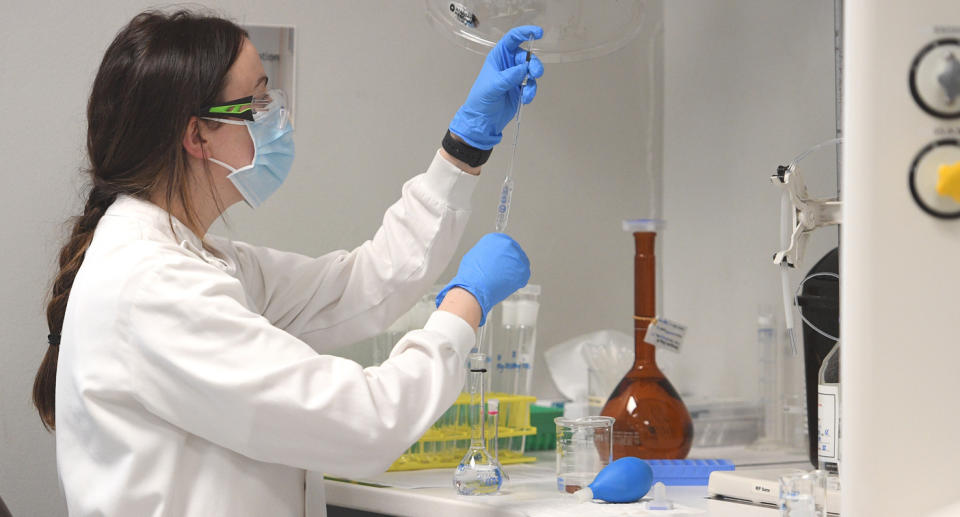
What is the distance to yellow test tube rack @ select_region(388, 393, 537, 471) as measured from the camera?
67.8 inches

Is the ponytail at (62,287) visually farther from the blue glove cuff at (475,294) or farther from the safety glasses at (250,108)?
the blue glove cuff at (475,294)

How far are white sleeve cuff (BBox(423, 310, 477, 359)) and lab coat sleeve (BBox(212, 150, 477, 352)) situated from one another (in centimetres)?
Result: 33

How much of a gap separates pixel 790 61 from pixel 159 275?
158 centimetres

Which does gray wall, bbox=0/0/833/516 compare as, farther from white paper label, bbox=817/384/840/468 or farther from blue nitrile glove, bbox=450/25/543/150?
white paper label, bbox=817/384/840/468

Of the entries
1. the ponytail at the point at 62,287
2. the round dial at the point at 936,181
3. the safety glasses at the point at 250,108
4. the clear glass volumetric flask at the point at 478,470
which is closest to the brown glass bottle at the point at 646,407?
the clear glass volumetric flask at the point at 478,470

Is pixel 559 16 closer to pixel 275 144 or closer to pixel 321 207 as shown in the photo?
pixel 275 144

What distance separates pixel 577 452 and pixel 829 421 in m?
0.41

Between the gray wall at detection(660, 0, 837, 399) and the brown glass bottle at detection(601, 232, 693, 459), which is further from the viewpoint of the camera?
the gray wall at detection(660, 0, 837, 399)

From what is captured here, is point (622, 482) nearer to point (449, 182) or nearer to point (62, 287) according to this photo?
point (449, 182)

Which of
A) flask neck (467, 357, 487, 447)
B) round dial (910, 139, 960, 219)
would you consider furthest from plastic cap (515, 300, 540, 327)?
round dial (910, 139, 960, 219)

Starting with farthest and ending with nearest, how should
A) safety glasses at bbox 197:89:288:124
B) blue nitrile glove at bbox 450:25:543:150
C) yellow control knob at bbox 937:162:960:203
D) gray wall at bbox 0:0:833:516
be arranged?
1. gray wall at bbox 0:0:833:516
2. blue nitrile glove at bbox 450:25:543:150
3. safety glasses at bbox 197:89:288:124
4. yellow control knob at bbox 937:162:960:203

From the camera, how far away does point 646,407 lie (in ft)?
5.64

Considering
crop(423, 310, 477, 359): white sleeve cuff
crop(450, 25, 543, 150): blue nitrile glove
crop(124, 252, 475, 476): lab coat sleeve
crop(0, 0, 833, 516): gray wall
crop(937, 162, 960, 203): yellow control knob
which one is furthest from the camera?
crop(0, 0, 833, 516): gray wall

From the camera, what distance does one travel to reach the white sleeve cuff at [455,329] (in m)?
1.27
